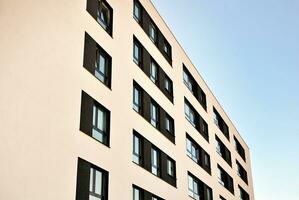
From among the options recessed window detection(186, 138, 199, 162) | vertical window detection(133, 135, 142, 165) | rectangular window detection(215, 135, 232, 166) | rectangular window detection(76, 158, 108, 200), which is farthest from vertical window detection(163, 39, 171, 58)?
rectangular window detection(76, 158, 108, 200)

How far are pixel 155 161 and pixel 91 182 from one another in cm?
749

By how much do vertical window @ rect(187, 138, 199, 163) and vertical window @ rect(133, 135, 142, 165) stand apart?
8.81 m

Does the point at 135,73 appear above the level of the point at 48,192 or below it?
above

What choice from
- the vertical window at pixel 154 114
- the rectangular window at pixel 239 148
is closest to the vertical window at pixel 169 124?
the vertical window at pixel 154 114

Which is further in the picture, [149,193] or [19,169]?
[149,193]

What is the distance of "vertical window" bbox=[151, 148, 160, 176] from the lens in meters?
25.1

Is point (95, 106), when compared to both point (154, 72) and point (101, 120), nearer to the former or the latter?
point (101, 120)

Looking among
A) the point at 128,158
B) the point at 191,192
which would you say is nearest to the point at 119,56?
the point at 128,158

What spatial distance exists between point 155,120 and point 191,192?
22.3 feet

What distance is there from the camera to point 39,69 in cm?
1636

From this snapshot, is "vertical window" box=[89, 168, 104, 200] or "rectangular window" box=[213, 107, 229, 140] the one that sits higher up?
"rectangular window" box=[213, 107, 229, 140]

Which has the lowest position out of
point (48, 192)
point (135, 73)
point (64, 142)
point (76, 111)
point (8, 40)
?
point (48, 192)

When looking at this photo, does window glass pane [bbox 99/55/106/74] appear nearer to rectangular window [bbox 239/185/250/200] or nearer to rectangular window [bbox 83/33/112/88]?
rectangular window [bbox 83/33/112/88]

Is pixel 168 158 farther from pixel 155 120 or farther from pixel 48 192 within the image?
pixel 48 192
